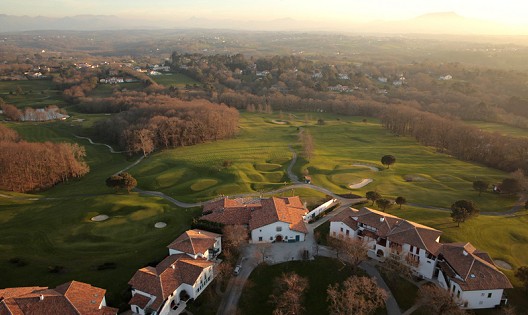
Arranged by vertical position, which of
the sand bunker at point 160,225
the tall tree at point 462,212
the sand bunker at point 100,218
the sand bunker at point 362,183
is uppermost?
the tall tree at point 462,212

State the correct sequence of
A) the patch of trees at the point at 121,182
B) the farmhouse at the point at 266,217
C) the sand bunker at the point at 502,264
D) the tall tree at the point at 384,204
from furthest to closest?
the patch of trees at the point at 121,182 < the tall tree at the point at 384,204 < the farmhouse at the point at 266,217 < the sand bunker at the point at 502,264

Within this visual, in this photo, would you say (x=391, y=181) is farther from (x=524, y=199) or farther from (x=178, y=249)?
(x=178, y=249)

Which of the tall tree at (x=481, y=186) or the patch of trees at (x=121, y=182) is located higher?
the tall tree at (x=481, y=186)

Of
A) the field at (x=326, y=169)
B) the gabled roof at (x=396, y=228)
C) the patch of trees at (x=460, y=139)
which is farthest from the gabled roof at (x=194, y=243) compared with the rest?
the patch of trees at (x=460, y=139)

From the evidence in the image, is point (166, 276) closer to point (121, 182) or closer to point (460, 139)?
point (121, 182)

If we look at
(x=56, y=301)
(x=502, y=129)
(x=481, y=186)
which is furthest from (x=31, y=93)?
(x=502, y=129)

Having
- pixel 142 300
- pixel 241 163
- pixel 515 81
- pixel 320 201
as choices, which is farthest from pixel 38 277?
pixel 515 81

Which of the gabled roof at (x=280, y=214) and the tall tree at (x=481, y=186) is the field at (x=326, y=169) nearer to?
the tall tree at (x=481, y=186)
